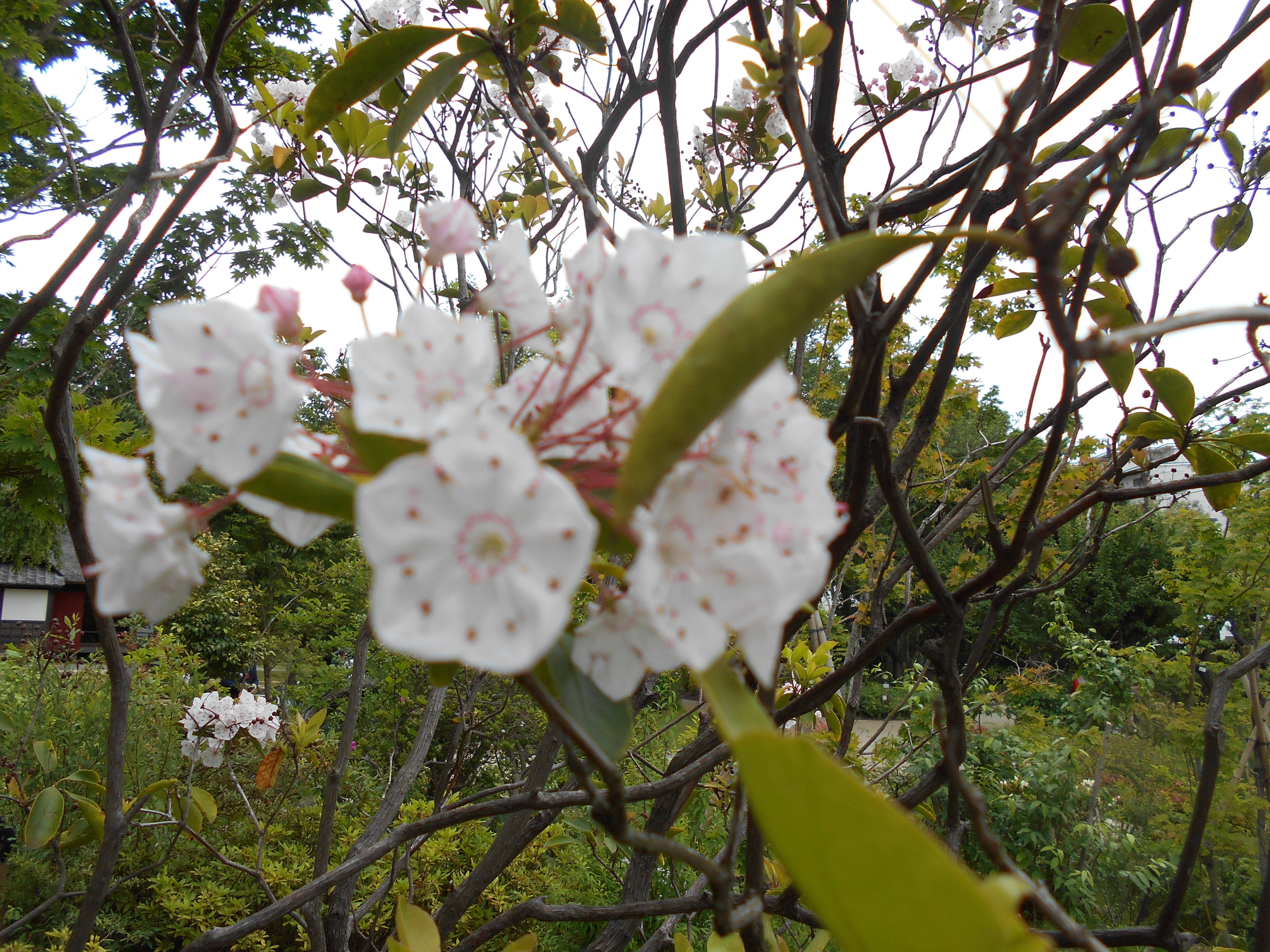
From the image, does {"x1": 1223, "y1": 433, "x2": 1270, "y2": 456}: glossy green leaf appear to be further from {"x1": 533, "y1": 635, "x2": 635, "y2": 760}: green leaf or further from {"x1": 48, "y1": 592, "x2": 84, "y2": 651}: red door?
{"x1": 48, "y1": 592, "x2": 84, "y2": 651}: red door

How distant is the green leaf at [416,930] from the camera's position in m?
1.20

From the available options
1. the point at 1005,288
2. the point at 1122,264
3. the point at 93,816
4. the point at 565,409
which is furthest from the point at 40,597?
the point at 1122,264

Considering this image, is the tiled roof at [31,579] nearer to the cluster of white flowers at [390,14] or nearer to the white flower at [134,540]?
the cluster of white flowers at [390,14]

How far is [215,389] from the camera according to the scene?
17.5 inches

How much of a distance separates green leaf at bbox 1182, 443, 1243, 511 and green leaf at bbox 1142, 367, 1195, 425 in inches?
3.2

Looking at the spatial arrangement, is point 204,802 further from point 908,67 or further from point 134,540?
point 908,67

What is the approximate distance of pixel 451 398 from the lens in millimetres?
440

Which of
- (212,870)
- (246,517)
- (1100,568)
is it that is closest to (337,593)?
(212,870)

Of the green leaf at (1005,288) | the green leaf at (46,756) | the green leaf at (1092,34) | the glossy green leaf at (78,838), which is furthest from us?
the green leaf at (46,756)

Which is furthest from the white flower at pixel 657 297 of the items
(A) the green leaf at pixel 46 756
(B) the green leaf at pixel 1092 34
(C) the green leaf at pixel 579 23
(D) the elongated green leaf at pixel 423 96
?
(A) the green leaf at pixel 46 756

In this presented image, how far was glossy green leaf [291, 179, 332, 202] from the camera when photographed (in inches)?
A: 76.4

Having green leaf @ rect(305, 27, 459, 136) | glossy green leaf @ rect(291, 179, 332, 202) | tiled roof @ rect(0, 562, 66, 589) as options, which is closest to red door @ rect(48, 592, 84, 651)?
glossy green leaf @ rect(291, 179, 332, 202)

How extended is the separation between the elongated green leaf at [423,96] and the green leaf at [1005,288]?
98 centimetres

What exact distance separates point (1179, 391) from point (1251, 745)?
3739 mm
